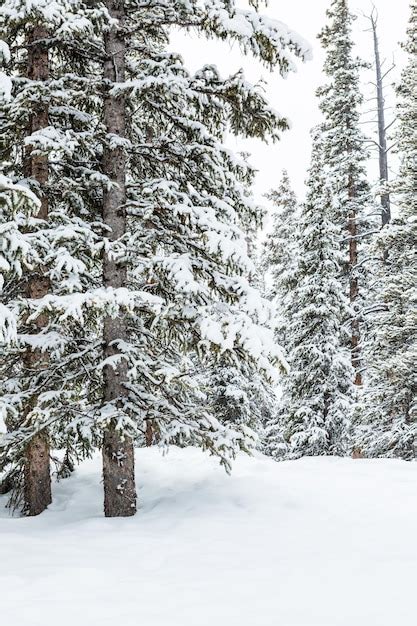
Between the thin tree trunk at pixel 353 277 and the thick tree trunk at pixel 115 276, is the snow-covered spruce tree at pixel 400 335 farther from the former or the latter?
the thick tree trunk at pixel 115 276

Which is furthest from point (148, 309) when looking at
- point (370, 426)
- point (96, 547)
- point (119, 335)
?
point (370, 426)

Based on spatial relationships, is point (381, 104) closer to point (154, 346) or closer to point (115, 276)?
point (154, 346)

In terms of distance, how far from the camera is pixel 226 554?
5.46 metres

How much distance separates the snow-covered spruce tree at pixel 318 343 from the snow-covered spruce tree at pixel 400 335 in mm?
1683

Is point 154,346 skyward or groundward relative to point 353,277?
groundward

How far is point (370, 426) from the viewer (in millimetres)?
16406

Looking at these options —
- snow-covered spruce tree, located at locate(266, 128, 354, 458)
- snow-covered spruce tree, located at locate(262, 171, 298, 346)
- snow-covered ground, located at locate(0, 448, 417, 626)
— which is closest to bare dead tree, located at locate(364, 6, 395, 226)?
snow-covered spruce tree, located at locate(266, 128, 354, 458)

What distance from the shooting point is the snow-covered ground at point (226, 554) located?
395cm

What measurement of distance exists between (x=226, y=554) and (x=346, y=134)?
1748cm

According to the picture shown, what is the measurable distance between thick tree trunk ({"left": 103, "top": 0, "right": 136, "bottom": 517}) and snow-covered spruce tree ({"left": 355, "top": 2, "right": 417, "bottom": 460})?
343 inches

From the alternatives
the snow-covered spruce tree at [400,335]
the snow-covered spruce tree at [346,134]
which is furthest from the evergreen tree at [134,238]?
the snow-covered spruce tree at [346,134]

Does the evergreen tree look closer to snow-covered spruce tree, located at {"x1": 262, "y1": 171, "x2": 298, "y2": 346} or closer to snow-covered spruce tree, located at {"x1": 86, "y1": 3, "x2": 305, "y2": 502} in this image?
snow-covered spruce tree, located at {"x1": 86, "y1": 3, "x2": 305, "y2": 502}

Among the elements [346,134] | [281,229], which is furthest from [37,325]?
[281,229]

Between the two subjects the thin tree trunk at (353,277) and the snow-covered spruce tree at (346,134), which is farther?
the thin tree trunk at (353,277)
